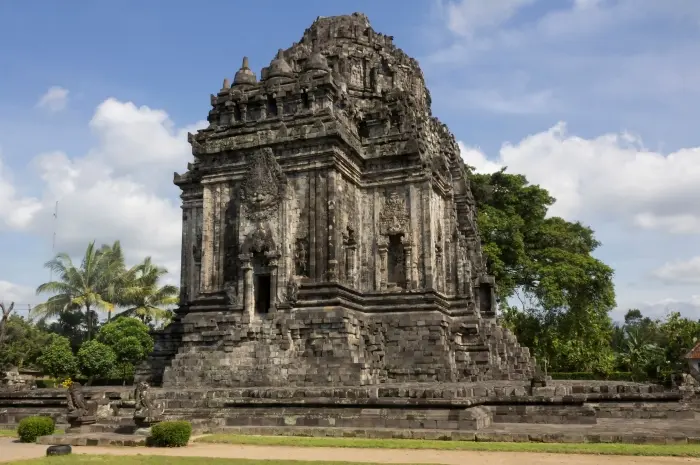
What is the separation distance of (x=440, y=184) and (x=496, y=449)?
14528 mm

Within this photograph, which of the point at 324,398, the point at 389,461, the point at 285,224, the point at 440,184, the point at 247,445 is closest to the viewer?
the point at 389,461

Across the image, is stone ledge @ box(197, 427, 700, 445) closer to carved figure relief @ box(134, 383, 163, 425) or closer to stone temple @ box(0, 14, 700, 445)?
stone temple @ box(0, 14, 700, 445)

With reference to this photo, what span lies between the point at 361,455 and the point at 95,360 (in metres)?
26.8

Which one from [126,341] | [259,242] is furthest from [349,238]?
[126,341]

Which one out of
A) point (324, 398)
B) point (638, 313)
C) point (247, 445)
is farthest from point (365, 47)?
point (638, 313)

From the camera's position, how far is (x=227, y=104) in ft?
75.8

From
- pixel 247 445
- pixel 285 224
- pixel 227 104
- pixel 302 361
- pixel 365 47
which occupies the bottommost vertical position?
pixel 247 445

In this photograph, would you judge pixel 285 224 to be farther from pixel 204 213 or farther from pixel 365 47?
pixel 365 47

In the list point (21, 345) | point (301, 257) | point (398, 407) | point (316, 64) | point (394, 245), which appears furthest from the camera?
point (21, 345)

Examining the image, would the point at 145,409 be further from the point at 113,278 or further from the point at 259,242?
the point at 113,278

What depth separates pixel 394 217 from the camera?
2294cm

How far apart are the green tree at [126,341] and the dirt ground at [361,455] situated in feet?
76.9

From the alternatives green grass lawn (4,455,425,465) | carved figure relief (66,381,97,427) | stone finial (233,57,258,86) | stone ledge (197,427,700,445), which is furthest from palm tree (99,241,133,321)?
green grass lawn (4,455,425,465)

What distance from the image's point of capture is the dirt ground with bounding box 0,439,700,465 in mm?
10352
